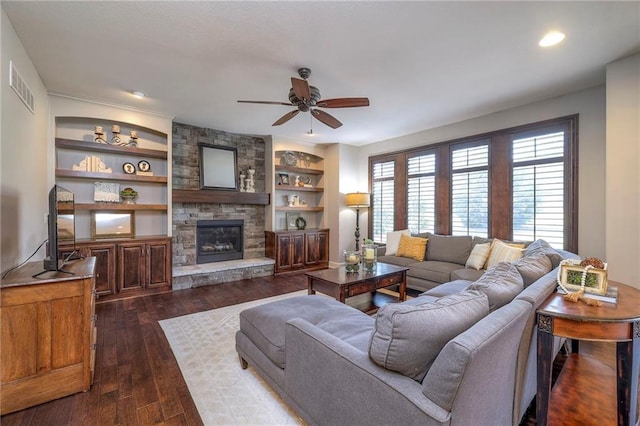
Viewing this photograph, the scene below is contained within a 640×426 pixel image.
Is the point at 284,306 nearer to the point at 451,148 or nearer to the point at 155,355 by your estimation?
the point at 155,355

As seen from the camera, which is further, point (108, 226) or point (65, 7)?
point (108, 226)

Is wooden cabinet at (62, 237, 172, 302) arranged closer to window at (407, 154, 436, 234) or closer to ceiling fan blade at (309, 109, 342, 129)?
ceiling fan blade at (309, 109, 342, 129)

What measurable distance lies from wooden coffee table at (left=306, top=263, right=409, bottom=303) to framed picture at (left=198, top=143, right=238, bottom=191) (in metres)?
2.99

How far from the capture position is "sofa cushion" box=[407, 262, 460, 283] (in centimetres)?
384

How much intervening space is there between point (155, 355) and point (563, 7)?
14.3 feet

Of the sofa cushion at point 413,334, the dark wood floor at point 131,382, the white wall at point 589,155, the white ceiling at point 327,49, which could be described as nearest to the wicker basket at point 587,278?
the dark wood floor at point 131,382

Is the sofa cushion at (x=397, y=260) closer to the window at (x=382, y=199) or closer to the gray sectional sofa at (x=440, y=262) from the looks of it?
the gray sectional sofa at (x=440, y=262)

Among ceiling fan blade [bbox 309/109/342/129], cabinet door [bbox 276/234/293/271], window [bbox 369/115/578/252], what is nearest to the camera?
ceiling fan blade [bbox 309/109/342/129]

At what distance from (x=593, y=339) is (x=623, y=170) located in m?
2.44

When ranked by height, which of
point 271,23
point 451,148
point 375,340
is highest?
point 271,23

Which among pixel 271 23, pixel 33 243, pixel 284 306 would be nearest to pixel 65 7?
pixel 271 23

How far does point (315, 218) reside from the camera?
22.6ft

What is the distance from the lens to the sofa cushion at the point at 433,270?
384 centimetres

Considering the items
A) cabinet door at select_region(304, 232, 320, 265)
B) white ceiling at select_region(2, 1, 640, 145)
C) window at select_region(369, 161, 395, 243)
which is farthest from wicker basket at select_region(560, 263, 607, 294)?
cabinet door at select_region(304, 232, 320, 265)
